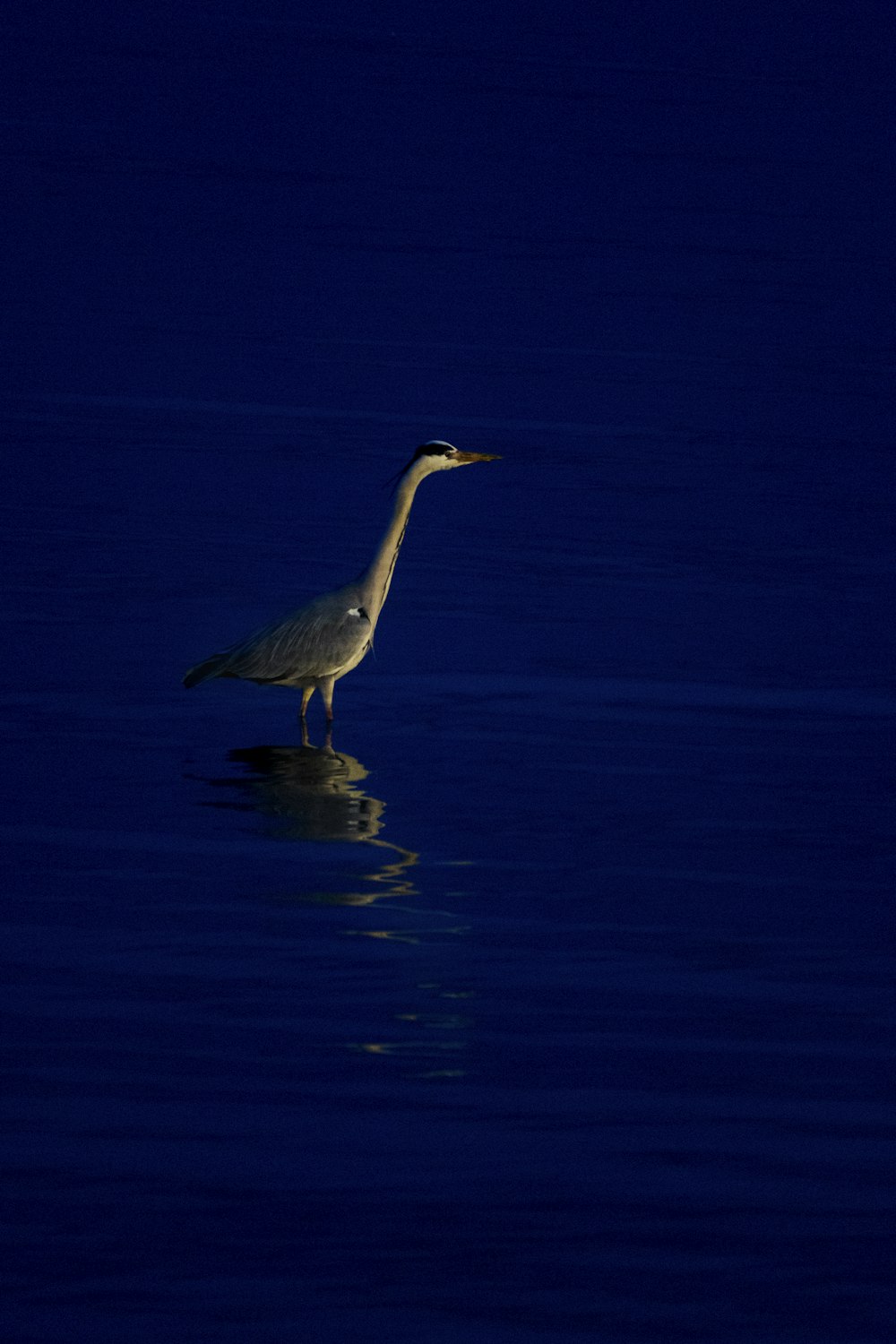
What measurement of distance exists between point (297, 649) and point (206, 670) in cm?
44

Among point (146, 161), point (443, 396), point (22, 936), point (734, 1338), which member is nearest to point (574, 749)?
point (22, 936)

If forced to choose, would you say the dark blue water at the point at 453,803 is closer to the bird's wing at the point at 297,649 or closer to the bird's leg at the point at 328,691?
the bird's leg at the point at 328,691

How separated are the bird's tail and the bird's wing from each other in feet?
0.05

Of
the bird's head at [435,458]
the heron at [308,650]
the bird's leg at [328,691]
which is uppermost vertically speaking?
the bird's head at [435,458]

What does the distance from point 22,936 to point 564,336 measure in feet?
55.2

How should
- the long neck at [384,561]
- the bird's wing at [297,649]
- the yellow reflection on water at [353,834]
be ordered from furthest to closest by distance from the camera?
the long neck at [384,561]
the bird's wing at [297,649]
the yellow reflection on water at [353,834]

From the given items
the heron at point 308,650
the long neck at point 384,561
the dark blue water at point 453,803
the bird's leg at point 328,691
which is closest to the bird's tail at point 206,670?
the heron at point 308,650

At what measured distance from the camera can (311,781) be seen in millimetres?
11352

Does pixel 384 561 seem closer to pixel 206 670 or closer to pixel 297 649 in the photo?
pixel 297 649

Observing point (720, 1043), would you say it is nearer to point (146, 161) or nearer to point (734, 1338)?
point (734, 1338)

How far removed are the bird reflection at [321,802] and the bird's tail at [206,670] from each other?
53 cm

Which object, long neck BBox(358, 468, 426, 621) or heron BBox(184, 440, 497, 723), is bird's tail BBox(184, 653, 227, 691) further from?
long neck BBox(358, 468, 426, 621)

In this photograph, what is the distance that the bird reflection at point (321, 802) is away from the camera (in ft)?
32.3

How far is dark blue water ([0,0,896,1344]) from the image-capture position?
6785mm
